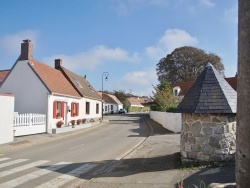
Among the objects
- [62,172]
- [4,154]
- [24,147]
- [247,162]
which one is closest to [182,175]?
[62,172]

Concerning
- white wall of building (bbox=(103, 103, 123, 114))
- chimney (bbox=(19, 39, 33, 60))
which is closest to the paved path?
chimney (bbox=(19, 39, 33, 60))

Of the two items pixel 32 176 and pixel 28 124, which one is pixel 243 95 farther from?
pixel 28 124

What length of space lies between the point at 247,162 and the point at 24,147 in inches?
576

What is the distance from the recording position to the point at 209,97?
9.58m

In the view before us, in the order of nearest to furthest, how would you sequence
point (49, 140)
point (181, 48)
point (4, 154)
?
point (4, 154)
point (49, 140)
point (181, 48)

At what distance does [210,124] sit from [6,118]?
12.6 meters

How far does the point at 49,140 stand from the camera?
61.8 feet

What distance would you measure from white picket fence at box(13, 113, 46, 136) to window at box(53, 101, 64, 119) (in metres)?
1.90

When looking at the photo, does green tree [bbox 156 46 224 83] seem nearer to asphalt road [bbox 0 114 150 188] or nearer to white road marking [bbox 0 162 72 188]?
asphalt road [bbox 0 114 150 188]

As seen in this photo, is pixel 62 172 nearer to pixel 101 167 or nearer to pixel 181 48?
pixel 101 167

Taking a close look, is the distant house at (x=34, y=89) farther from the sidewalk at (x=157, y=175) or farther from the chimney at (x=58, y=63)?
the sidewalk at (x=157, y=175)

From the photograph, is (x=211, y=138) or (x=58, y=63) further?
(x=58, y=63)

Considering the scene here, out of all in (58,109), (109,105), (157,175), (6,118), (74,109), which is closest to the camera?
(157,175)

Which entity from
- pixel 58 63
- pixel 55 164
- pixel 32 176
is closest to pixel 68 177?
pixel 32 176
